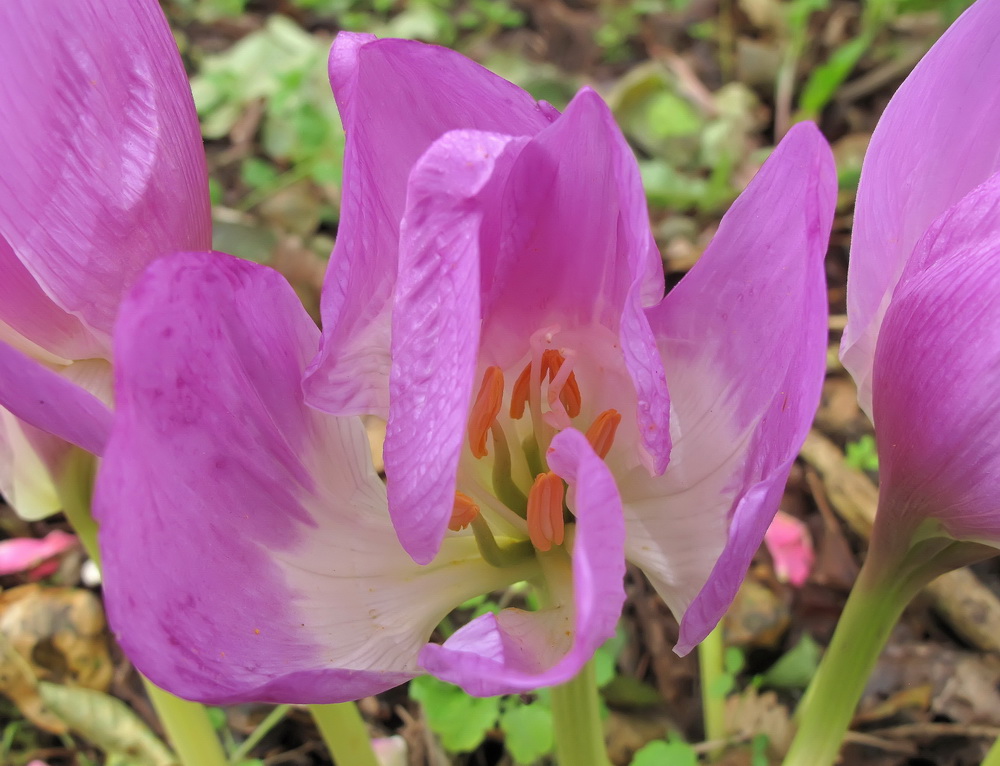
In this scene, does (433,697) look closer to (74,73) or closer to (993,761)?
(993,761)

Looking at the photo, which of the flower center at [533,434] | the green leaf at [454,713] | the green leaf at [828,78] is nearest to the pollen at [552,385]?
the flower center at [533,434]

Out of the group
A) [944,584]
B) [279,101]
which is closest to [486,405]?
[944,584]

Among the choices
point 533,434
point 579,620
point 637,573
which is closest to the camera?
point 579,620

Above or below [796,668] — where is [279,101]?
above

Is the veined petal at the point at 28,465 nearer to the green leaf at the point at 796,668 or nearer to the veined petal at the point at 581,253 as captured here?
the veined petal at the point at 581,253

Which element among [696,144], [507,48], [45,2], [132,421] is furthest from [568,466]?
[507,48]

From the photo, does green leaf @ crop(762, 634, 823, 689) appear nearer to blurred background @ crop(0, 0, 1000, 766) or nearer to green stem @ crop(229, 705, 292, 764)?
blurred background @ crop(0, 0, 1000, 766)

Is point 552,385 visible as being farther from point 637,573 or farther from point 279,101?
point 279,101
